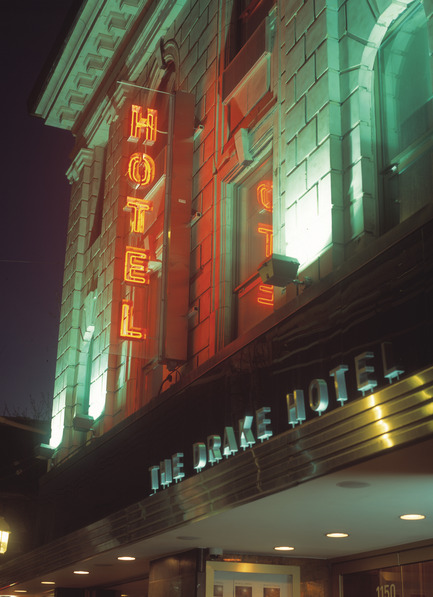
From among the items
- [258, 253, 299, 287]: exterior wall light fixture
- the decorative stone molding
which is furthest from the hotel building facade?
the decorative stone molding

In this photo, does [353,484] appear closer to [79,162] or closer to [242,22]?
[242,22]

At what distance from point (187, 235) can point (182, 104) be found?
2.67 m

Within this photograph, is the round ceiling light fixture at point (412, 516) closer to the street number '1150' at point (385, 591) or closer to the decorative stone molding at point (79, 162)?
the street number '1150' at point (385, 591)

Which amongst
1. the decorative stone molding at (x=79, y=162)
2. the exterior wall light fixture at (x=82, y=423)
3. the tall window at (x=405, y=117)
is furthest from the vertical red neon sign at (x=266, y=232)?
the decorative stone molding at (x=79, y=162)

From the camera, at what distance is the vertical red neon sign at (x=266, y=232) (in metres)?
11.9

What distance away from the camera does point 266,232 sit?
12414mm

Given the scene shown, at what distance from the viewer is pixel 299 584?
40.5 ft

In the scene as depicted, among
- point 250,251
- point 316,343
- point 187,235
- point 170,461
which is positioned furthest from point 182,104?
point 316,343

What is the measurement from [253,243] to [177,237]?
66.7 inches

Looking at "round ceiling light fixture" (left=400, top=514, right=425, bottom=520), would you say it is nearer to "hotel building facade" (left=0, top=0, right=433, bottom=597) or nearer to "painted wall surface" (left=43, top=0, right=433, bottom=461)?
"hotel building facade" (left=0, top=0, right=433, bottom=597)

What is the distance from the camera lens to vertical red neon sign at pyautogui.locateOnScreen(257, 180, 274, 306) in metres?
11.9

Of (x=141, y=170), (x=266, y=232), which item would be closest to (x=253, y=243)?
(x=266, y=232)

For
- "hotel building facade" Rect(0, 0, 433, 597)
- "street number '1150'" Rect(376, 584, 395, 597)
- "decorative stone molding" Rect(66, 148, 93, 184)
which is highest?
"decorative stone molding" Rect(66, 148, 93, 184)

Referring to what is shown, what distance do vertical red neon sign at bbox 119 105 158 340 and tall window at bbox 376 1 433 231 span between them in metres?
6.04
